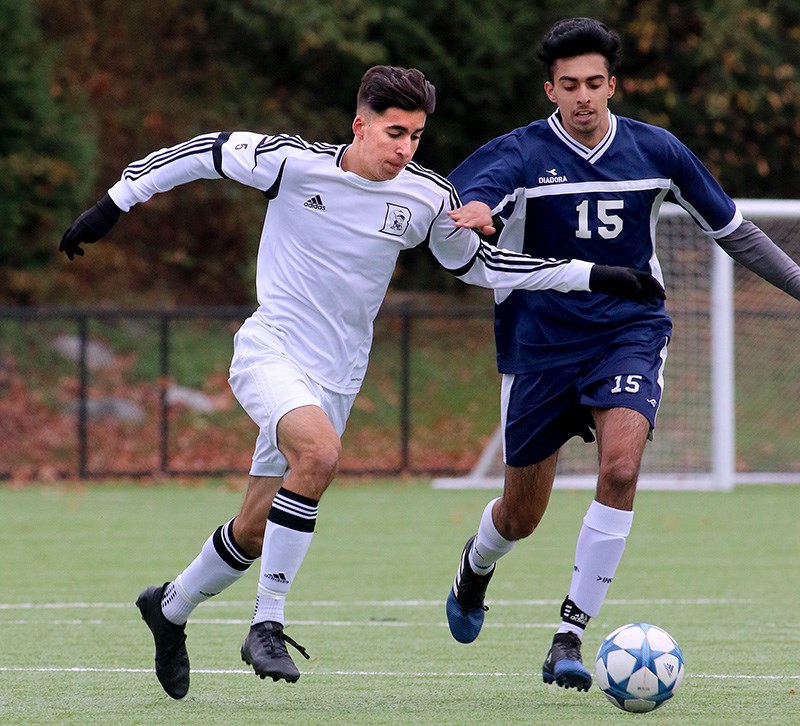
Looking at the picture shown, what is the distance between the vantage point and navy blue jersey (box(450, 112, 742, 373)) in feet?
20.5

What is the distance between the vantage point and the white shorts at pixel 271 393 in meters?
5.69

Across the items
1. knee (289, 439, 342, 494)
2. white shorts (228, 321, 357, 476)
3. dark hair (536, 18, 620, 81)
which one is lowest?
knee (289, 439, 342, 494)

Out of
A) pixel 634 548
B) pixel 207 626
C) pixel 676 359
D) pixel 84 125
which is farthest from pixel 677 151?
pixel 84 125

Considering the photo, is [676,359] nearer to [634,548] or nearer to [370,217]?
[634,548]

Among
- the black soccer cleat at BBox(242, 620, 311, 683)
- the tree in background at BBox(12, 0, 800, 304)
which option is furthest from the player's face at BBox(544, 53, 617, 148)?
the tree in background at BBox(12, 0, 800, 304)

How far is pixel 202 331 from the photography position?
1903cm

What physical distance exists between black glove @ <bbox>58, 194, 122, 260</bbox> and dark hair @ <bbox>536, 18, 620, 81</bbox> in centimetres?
172

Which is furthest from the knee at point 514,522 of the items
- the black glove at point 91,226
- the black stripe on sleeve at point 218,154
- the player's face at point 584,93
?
the black glove at point 91,226

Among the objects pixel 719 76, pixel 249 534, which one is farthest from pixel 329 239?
pixel 719 76

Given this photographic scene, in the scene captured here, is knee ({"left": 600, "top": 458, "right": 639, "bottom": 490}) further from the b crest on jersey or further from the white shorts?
the b crest on jersey

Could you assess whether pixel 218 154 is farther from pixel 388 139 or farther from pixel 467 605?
pixel 467 605

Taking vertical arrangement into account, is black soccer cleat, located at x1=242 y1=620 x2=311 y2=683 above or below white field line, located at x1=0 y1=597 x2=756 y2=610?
above

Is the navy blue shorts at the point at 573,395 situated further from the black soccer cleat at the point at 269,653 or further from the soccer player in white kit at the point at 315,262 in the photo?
the black soccer cleat at the point at 269,653

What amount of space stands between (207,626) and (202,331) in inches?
449
